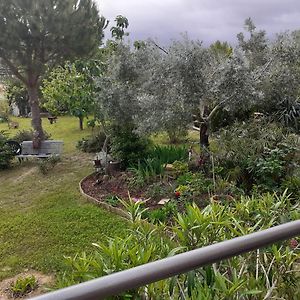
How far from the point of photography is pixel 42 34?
8.75 meters

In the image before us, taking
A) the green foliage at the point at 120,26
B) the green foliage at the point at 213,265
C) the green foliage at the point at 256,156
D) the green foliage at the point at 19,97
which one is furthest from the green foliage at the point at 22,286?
the green foliage at the point at 19,97

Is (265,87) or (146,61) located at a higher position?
(146,61)

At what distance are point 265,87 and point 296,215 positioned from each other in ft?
15.7

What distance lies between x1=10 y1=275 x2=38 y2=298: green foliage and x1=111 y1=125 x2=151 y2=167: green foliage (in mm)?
3670

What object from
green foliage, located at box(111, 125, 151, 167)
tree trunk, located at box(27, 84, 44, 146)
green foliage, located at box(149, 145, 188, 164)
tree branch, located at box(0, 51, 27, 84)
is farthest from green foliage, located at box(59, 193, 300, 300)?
tree trunk, located at box(27, 84, 44, 146)

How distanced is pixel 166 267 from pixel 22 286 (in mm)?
3345

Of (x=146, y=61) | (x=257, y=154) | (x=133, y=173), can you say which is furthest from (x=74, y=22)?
(x=257, y=154)

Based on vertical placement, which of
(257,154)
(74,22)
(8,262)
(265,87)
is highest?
(74,22)

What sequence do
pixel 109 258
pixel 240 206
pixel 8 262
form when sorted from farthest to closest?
1. pixel 8 262
2. pixel 240 206
3. pixel 109 258

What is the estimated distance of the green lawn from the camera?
4469mm

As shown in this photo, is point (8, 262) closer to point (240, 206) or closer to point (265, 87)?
point (240, 206)

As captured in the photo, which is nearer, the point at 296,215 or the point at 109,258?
the point at 109,258

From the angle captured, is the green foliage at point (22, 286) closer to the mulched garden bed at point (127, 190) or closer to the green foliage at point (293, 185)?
the mulched garden bed at point (127, 190)

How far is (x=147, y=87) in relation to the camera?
21.9 feet
